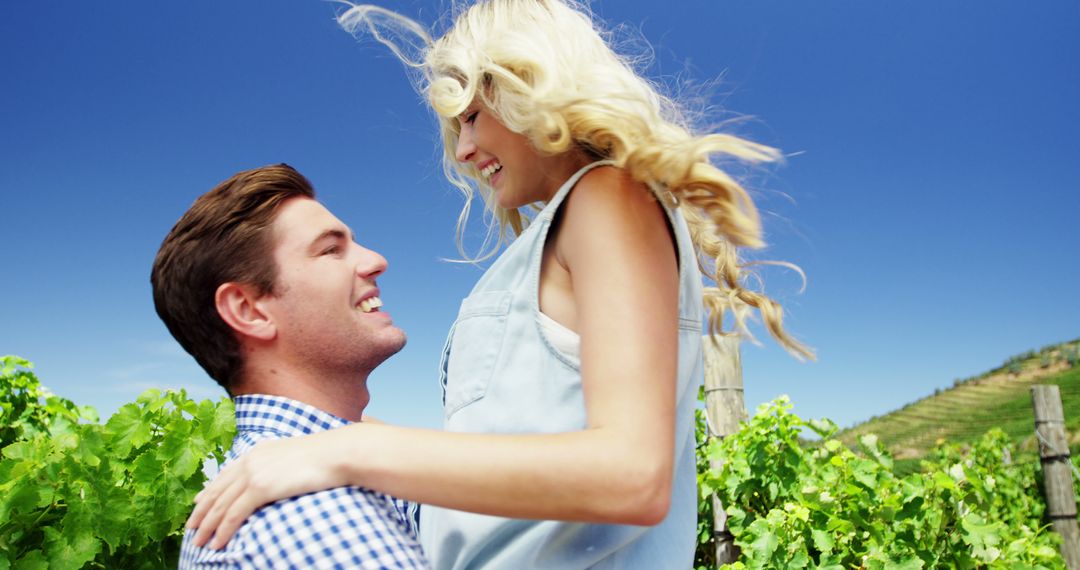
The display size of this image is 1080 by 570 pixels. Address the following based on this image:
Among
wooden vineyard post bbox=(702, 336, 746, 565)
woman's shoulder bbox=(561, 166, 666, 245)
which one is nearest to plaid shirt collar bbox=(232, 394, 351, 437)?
woman's shoulder bbox=(561, 166, 666, 245)

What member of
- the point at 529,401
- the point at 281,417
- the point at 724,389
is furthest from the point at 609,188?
the point at 724,389

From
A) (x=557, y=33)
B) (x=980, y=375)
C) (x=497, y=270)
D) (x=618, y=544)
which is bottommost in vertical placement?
(x=618, y=544)

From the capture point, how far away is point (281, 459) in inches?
53.8

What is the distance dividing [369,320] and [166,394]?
1.56 metres

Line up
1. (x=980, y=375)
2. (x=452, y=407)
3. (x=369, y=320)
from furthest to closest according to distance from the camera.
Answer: (x=980, y=375) → (x=369, y=320) → (x=452, y=407)

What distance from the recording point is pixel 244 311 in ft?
6.35

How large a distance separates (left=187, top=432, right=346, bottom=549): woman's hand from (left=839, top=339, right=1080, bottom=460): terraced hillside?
15.5 metres

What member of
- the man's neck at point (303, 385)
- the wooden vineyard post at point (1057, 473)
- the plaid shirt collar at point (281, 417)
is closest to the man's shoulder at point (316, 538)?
the plaid shirt collar at point (281, 417)

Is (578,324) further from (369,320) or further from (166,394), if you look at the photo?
(166,394)

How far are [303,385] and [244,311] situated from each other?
8.7 inches

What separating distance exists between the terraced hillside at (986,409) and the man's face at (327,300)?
15.0m

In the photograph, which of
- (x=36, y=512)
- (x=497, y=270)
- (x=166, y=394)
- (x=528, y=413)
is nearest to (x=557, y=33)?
(x=497, y=270)

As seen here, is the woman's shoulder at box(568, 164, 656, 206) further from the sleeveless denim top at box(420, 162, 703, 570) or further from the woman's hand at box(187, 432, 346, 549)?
the woman's hand at box(187, 432, 346, 549)

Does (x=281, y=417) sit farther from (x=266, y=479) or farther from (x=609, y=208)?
(x=609, y=208)
